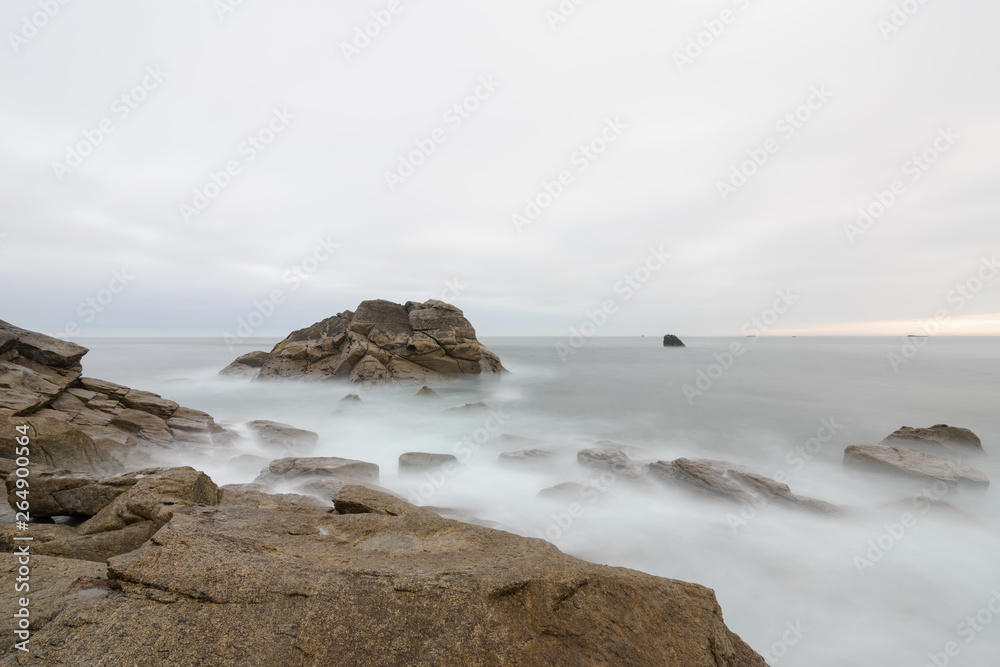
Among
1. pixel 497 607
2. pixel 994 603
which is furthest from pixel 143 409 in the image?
pixel 994 603

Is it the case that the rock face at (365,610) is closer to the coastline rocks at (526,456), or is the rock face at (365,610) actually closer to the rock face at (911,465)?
the coastline rocks at (526,456)

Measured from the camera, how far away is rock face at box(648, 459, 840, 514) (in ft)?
31.3

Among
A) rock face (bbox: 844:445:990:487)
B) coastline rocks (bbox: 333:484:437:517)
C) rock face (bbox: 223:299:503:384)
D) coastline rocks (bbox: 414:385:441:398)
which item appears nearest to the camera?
coastline rocks (bbox: 333:484:437:517)

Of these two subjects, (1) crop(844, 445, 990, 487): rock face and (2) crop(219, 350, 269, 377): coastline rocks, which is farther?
(2) crop(219, 350, 269, 377): coastline rocks

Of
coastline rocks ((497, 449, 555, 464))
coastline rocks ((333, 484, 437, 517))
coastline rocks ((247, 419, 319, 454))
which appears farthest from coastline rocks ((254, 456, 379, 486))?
coastline rocks ((333, 484, 437, 517))

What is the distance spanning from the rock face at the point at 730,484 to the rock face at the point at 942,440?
8.26 m

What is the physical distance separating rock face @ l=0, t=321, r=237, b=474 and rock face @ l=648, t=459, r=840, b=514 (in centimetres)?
1259

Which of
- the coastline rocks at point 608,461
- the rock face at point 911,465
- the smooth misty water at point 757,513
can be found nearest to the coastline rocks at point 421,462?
the smooth misty water at point 757,513

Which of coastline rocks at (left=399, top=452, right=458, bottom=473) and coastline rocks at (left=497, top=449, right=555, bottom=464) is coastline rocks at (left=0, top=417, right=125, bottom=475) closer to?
coastline rocks at (left=399, top=452, right=458, bottom=473)

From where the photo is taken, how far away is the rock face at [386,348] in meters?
28.3

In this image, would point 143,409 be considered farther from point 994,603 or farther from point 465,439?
point 994,603

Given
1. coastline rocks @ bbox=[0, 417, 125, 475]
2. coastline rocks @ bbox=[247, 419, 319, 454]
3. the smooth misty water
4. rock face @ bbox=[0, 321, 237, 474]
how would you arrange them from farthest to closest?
coastline rocks @ bbox=[247, 419, 319, 454] < rock face @ bbox=[0, 321, 237, 474] < coastline rocks @ bbox=[0, 417, 125, 475] < the smooth misty water

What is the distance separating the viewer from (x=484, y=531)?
14.3ft

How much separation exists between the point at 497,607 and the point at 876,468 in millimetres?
13741
